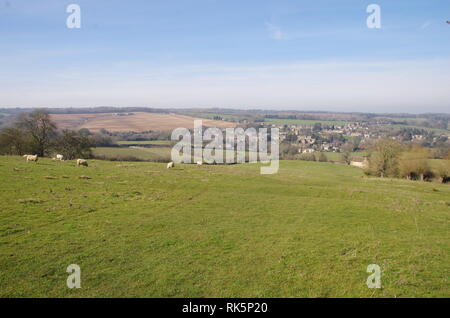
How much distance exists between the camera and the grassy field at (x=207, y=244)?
25.8 ft

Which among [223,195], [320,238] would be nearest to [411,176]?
[223,195]

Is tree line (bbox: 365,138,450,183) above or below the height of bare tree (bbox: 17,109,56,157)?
below

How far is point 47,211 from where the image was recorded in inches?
532

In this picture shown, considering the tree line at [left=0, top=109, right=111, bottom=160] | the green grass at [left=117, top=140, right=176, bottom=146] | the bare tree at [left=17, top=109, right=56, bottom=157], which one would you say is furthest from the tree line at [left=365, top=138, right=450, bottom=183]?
the bare tree at [left=17, top=109, right=56, bottom=157]

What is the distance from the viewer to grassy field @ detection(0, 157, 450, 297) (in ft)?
25.8

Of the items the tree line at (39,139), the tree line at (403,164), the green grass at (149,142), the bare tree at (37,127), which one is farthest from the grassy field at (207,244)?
the green grass at (149,142)

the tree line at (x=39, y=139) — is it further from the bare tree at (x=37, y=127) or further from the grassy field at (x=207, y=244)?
the grassy field at (x=207, y=244)

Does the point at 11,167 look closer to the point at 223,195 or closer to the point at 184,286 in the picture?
the point at 223,195

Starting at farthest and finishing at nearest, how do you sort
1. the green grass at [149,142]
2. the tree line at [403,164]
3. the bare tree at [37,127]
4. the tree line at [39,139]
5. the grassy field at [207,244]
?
the green grass at [149,142], the tree line at [403,164], the bare tree at [37,127], the tree line at [39,139], the grassy field at [207,244]

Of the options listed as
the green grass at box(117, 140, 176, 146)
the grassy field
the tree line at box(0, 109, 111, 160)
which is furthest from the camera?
the green grass at box(117, 140, 176, 146)

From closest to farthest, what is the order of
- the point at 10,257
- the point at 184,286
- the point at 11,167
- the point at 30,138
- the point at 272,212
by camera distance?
the point at 184,286 → the point at 10,257 → the point at 272,212 → the point at 11,167 → the point at 30,138

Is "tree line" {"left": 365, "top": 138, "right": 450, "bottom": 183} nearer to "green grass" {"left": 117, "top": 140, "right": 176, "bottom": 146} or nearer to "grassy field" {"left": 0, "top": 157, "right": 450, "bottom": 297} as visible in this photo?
"grassy field" {"left": 0, "top": 157, "right": 450, "bottom": 297}

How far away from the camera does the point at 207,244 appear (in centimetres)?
1101
